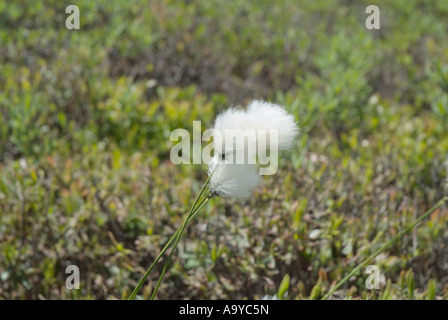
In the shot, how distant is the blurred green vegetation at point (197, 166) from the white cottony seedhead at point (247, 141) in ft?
2.42

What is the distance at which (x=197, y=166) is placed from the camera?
300 centimetres

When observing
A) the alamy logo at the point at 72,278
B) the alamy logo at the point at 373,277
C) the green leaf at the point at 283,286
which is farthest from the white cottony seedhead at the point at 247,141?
the alamy logo at the point at 72,278

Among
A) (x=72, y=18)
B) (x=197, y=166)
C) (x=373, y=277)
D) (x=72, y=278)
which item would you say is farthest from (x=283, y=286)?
(x=72, y=18)

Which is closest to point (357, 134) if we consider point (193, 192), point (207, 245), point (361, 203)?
point (361, 203)

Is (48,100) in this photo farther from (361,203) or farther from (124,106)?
(361,203)

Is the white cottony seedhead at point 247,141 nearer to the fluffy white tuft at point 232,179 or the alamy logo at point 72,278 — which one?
the fluffy white tuft at point 232,179

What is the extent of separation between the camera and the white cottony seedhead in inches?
51.4

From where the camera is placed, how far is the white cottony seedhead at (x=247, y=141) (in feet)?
4.29

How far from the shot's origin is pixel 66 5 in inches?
197

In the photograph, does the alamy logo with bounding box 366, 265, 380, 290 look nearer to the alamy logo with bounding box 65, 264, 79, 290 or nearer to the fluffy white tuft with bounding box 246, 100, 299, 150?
the fluffy white tuft with bounding box 246, 100, 299, 150

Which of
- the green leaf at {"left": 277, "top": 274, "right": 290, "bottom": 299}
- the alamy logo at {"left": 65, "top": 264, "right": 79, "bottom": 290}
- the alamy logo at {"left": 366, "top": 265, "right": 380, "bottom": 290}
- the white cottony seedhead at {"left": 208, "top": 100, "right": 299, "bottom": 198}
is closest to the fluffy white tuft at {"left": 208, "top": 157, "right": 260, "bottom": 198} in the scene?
the white cottony seedhead at {"left": 208, "top": 100, "right": 299, "bottom": 198}

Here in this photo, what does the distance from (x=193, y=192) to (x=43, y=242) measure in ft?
2.58

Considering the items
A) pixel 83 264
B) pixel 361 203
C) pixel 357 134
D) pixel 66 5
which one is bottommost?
pixel 83 264

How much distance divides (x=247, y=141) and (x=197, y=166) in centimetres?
171
